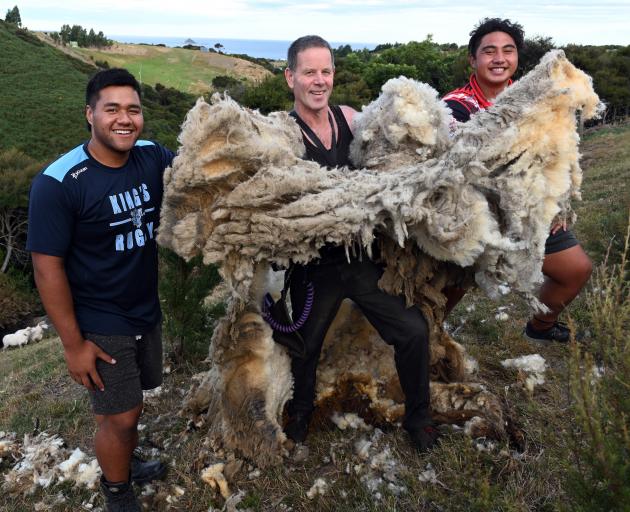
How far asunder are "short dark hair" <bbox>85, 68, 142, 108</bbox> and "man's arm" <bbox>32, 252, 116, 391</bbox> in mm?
779

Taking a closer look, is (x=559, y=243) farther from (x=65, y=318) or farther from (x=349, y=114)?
(x=65, y=318)

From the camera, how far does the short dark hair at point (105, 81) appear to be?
2.44 m

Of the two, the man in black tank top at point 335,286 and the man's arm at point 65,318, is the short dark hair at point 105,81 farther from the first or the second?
the man in black tank top at point 335,286

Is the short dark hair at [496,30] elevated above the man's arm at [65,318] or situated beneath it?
elevated above

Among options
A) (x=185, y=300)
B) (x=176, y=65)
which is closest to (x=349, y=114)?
(x=185, y=300)

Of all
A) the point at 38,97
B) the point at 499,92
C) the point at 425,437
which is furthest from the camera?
the point at 38,97

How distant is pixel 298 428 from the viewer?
3.18 meters

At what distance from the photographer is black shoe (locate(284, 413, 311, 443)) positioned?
10.4 ft

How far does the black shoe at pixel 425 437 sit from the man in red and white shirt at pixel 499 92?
85 centimetres

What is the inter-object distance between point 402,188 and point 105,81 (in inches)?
57.5

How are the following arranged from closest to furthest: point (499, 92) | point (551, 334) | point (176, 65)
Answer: point (499, 92), point (551, 334), point (176, 65)

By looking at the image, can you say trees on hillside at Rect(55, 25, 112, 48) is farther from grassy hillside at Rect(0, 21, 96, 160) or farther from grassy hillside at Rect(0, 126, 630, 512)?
grassy hillside at Rect(0, 126, 630, 512)

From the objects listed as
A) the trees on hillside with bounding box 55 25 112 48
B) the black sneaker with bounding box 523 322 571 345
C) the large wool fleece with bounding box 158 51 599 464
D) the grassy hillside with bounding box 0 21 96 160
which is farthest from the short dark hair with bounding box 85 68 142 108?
the trees on hillside with bounding box 55 25 112 48

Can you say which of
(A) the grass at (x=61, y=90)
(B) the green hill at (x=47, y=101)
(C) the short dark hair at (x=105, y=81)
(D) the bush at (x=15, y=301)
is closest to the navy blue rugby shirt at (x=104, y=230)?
(C) the short dark hair at (x=105, y=81)
